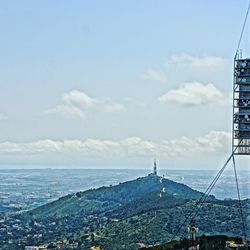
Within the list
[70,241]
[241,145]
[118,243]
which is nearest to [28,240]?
[70,241]

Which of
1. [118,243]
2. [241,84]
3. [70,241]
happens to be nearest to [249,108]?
[241,84]

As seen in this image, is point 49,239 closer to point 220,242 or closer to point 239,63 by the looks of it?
point 220,242

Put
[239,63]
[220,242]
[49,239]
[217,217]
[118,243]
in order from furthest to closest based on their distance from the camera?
[49,239] → [217,217] → [118,243] → [220,242] → [239,63]

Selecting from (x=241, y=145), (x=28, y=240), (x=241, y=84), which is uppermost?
Result: (x=241, y=84)

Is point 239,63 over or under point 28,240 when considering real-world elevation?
over

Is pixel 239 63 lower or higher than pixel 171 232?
higher

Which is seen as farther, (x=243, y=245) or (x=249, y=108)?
(x=243, y=245)

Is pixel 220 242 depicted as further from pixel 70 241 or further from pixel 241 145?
pixel 70 241

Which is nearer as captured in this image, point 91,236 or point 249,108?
point 249,108

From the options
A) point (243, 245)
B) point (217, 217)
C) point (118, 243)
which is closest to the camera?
point (243, 245)
